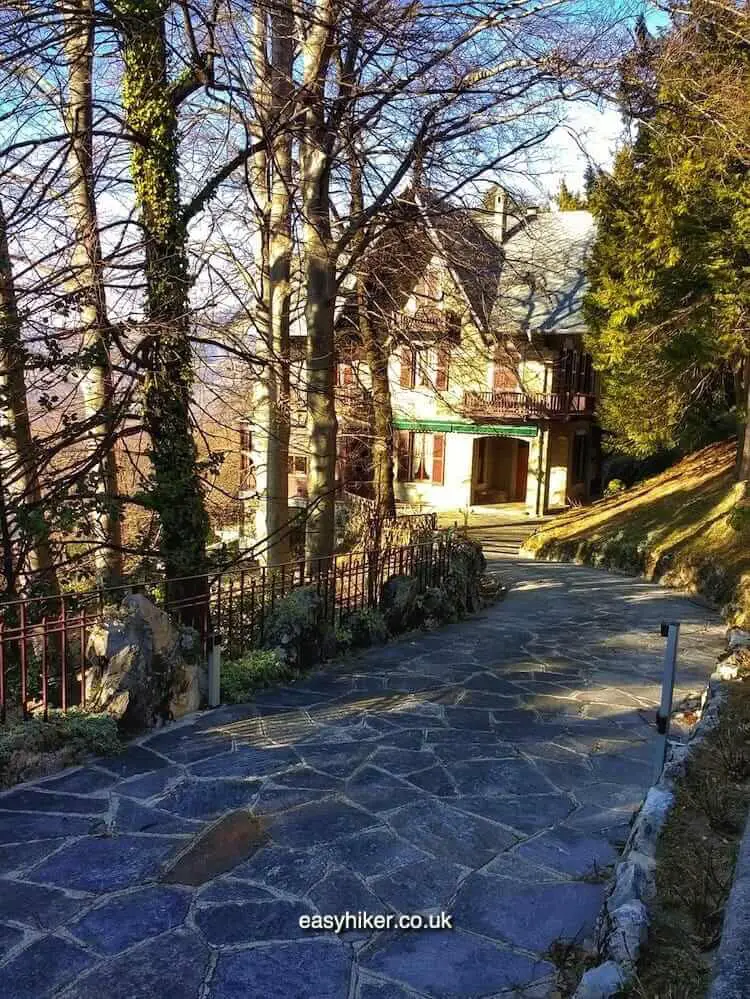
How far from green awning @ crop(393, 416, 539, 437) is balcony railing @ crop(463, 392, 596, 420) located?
2.08 feet

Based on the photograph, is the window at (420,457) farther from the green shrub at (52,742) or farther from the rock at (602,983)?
the rock at (602,983)

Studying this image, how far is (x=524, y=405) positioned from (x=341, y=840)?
24577 millimetres

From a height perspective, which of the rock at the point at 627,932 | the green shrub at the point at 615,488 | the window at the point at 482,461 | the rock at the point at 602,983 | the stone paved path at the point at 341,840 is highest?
the window at the point at 482,461

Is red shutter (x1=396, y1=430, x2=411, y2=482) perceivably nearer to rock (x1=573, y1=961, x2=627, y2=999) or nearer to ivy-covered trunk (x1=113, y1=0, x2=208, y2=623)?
ivy-covered trunk (x1=113, y1=0, x2=208, y2=623)

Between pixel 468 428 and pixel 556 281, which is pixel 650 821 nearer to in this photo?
pixel 468 428

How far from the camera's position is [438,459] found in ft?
99.3

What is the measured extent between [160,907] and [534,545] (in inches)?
731

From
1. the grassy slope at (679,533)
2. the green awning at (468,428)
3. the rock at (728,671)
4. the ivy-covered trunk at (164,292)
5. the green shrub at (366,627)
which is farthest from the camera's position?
the green awning at (468,428)

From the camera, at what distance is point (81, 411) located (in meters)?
8.83

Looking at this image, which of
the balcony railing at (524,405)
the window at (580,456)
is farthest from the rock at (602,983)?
the window at (580,456)

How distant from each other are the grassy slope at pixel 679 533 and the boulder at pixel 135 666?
7.02 metres

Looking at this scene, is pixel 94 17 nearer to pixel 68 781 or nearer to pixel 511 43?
pixel 511 43

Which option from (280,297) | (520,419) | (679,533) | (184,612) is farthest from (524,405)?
(184,612)

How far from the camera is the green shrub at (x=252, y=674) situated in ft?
21.5
